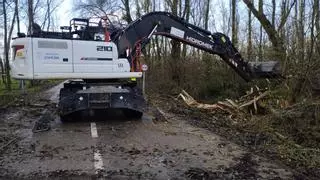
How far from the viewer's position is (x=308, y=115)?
36.0 feet

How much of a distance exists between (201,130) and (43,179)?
5802mm

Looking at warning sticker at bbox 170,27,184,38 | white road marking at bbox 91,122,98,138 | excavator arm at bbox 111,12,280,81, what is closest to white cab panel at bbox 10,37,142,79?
excavator arm at bbox 111,12,280,81

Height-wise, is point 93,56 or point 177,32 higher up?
point 177,32

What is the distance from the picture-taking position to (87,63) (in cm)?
1295

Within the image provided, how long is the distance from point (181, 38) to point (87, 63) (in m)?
4.25

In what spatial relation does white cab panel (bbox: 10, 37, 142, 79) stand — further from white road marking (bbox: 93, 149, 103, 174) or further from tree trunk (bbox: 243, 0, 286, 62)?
tree trunk (bbox: 243, 0, 286, 62)

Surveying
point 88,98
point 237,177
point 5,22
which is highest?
point 5,22

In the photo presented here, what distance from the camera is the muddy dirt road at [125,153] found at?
743 cm

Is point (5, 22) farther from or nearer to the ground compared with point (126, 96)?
farther from the ground

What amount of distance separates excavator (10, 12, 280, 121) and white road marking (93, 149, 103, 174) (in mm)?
3833

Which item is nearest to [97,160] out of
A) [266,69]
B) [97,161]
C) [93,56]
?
[97,161]

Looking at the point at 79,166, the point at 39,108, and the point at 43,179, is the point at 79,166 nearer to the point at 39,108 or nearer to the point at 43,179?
the point at 43,179

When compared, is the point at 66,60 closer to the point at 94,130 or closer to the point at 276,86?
the point at 94,130

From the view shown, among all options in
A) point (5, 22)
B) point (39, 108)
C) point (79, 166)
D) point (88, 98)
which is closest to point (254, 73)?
point (88, 98)
